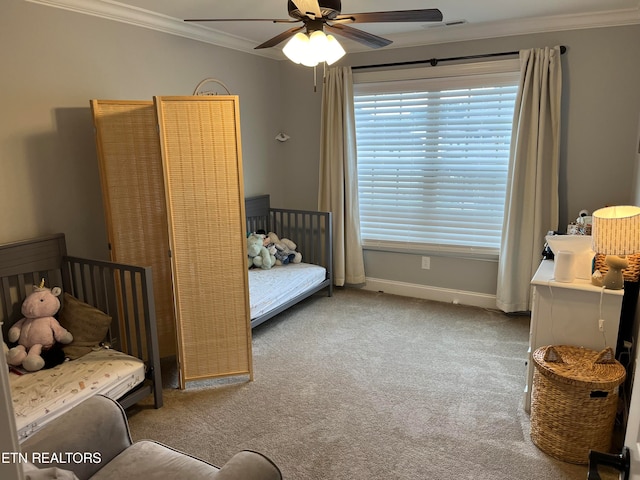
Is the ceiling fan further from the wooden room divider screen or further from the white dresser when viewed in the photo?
the white dresser

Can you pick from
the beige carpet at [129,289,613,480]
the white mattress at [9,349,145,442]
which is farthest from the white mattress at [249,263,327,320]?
the white mattress at [9,349,145,442]

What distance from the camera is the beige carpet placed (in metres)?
2.15

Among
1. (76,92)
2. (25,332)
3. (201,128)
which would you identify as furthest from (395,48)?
(25,332)

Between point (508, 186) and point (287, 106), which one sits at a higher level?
point (287, 106)

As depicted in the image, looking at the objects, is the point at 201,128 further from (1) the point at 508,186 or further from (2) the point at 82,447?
(1) the point at 508,186

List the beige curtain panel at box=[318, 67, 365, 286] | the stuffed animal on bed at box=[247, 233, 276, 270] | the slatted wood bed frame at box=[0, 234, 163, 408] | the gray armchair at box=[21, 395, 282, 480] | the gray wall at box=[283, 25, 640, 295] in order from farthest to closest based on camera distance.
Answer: the beige curtain panel at box=[318, 67, 365, 286]
the stuffed animal on bed at box=[247, 233, 276, 270]
the gray wall at box=[283, 25, 640, 295]
the slatted wood bed frame at box=[0, 234, 163, 408]
the gray armchair at box=[21, 395, 282, 480]

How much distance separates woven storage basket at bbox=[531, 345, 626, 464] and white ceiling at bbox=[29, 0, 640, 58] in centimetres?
230

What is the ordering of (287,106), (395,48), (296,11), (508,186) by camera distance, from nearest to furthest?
(296,11)
(508,186)
(395,48)
(287,106)

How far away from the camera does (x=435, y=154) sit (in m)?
4.10

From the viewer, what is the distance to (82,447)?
5.14 feet

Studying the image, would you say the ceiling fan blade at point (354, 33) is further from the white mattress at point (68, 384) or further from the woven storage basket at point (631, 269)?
the white mattress at point (68, 384)

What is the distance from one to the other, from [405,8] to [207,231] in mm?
1997

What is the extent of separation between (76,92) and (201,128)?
96 cm

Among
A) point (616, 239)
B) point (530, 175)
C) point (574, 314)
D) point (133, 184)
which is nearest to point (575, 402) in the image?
point (574, 314)
